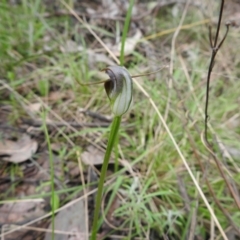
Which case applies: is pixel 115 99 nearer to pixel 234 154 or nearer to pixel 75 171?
pixel 75 171

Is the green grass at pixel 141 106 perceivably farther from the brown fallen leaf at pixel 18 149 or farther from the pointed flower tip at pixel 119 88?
the pointed flower tip at pixel 119 88

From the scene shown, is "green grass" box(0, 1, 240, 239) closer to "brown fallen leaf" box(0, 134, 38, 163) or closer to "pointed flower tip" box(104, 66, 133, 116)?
"brown fallen leaf" box(0, 134, 38, 163)

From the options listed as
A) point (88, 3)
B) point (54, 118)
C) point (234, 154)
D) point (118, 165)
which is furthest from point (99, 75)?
point (88, 3)

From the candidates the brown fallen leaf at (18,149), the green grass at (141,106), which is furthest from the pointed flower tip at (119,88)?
the brown fallen leaf at (18,149)

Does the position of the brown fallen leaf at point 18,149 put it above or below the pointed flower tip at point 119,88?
below

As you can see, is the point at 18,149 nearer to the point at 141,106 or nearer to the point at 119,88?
the point at 141,106

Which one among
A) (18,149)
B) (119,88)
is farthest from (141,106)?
(119,88)
